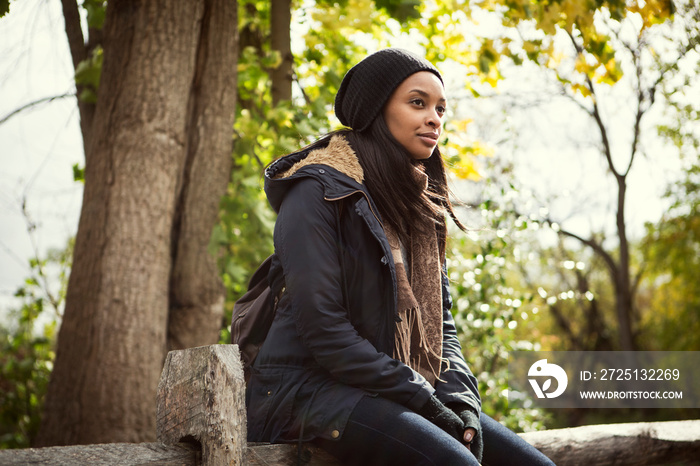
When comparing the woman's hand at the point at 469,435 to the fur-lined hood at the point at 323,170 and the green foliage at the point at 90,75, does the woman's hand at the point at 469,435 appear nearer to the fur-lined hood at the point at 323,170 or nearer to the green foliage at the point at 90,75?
the fur-lined hood at the point at 323,170

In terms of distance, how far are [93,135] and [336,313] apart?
2.59m

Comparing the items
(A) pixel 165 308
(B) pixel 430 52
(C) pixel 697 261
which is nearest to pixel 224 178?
(A) pixel 165 308

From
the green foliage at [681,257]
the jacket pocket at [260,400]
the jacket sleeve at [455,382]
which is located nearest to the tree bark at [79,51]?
the jacket pocket at [260,400]

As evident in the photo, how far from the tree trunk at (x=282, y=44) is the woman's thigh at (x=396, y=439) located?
362 cm

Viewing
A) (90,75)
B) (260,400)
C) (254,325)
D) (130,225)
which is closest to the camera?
(260,400)

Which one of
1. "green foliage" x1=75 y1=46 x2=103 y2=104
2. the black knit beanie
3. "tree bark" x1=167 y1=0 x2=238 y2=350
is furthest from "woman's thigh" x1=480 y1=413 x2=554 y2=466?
"green foliage" x1=75 y1=46 x2=103 y2=104

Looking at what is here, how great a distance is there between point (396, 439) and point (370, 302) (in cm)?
40

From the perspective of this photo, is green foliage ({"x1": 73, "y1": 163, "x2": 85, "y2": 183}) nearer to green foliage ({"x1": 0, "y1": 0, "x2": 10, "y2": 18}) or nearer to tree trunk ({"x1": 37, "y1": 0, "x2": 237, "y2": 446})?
tree trunk ({"x1": 37, "y1": 0, "x2": 237, "y2": 446})

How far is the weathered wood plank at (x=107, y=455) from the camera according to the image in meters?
1.46

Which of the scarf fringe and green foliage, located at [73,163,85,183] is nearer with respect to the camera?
the scarf fringe

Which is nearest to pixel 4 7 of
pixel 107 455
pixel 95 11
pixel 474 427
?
pixel 95 11

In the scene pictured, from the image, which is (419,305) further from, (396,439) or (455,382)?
(396,439)

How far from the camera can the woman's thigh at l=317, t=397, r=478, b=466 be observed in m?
1.66

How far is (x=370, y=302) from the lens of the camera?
6.07 ft
